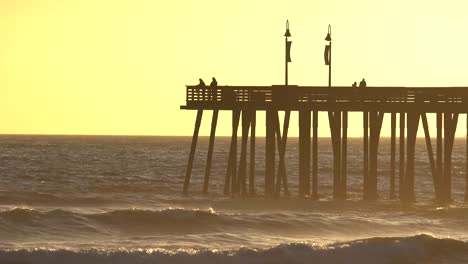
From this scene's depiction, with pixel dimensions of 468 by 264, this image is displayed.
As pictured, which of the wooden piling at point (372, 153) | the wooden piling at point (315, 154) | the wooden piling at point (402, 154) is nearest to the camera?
the wooden piling at point (315, 154)

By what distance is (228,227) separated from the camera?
169 ft

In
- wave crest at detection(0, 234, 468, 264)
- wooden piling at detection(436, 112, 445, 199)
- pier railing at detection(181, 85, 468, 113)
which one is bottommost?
wave crest at detection(0, 234, 468, 264)

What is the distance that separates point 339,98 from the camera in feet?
182

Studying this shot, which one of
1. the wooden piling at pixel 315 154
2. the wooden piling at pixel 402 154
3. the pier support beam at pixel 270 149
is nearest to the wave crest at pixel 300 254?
the wooden piling at pixel 315 154

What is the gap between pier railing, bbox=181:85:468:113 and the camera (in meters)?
55.4

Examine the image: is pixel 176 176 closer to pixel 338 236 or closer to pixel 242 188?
pixel 242 188

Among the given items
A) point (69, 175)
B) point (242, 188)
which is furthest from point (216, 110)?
point (69, 175)

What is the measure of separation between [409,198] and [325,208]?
3.48m

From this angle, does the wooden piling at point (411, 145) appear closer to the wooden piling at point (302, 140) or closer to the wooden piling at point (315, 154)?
the wooden piling at point (315, 154)

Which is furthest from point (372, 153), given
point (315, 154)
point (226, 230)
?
point (226, 230)

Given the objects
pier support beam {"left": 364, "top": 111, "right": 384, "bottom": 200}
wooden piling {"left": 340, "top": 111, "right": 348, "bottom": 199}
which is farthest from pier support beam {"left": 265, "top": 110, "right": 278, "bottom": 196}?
pier support beam {"left": 364, "top": 111, "right": 384, "bottom": 200}

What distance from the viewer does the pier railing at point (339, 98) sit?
182ft

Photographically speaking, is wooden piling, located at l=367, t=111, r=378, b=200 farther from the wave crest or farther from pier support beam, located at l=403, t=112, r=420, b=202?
the wave crest

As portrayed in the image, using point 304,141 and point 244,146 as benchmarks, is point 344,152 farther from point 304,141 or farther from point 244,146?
point 244,146
